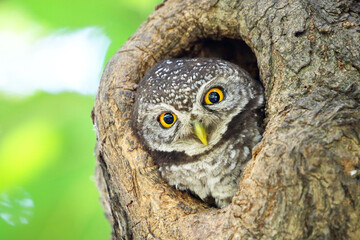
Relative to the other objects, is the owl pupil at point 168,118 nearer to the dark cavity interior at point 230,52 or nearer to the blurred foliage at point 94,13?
the dark cavity interior at point 230,52

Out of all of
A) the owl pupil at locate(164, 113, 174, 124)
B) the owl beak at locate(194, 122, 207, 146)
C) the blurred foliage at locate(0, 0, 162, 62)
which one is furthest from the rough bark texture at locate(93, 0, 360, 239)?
the blurred foliage at locate(0, 0, 162, 62)

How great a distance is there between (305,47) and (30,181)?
7.91 feet

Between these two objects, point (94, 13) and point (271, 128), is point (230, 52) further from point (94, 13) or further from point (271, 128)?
point (271, 128)

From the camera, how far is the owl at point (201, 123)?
2275 mm

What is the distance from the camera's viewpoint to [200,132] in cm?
219

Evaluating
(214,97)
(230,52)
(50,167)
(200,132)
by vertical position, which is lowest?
(200,132)

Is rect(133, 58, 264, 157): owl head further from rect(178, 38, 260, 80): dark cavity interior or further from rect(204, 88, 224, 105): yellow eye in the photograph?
rect(178, 38, 260, 80): dark cavity interior

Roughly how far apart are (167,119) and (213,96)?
1.09ft

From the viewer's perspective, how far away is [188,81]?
2.31 m

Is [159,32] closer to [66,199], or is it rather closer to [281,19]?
[281,19]

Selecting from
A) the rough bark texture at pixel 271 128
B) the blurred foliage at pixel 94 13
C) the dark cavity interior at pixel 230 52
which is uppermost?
the blurred foliage at pixel 94 13

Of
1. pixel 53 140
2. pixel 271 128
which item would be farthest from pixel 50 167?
pixel 271 128

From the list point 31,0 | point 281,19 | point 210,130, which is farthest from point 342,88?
point 31,0

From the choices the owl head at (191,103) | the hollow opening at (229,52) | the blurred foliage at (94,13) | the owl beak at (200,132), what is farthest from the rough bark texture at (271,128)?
the blurred foliage at (94,13)
